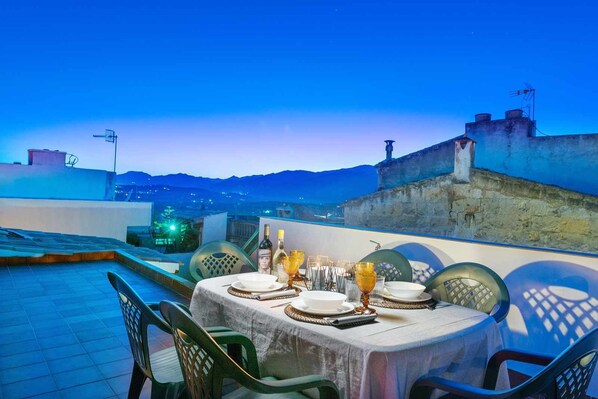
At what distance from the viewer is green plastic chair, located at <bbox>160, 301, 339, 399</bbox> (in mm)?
1230

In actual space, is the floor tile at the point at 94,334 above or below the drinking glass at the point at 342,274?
below

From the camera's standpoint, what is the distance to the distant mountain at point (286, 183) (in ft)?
84.7

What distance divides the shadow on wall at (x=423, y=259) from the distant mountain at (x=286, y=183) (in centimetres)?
1816

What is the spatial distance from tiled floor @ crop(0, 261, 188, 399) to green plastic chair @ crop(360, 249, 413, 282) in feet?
5.48

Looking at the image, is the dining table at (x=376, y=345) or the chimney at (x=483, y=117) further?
the chimney at (x=483, y=117)

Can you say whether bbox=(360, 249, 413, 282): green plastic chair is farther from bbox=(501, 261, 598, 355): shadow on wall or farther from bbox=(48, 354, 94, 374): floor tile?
bbox=(48, 354, 94, 374): floor tile

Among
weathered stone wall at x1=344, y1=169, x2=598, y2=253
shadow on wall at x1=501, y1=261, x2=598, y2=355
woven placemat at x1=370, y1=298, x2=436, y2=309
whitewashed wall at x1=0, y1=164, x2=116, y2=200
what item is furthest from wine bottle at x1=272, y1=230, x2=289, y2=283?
whitewashed wall at x1=0, y1=164, x2=116, y2=200

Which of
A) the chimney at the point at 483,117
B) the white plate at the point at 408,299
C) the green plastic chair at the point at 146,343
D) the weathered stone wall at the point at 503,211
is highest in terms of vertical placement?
the chimney at the point at 483,117

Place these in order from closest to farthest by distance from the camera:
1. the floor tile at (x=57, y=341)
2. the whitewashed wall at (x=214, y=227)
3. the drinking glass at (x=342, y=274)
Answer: the drinking glass at (x=342, y=274) < the floor tile at (x=57, y=341) < the whitewashed wall at (x=214, y=227)

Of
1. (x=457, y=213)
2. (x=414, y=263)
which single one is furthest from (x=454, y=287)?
(x=457, y=213)

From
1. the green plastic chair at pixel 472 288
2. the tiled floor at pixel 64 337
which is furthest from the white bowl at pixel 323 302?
the tiled floor at pixel 64 337

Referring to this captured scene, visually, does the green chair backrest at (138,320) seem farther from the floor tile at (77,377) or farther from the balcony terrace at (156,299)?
the floor tile at (77,377)

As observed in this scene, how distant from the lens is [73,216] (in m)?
13.5

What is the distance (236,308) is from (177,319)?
66cm
